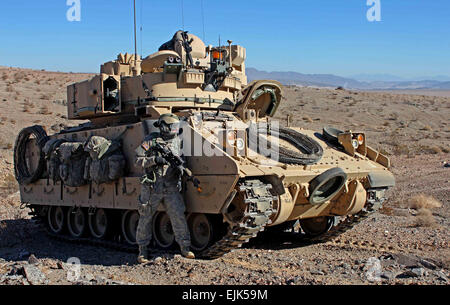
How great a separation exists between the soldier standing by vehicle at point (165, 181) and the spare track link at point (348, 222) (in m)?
3.23

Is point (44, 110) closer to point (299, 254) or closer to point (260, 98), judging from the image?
point (260, 98)

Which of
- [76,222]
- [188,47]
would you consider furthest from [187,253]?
[76,222]

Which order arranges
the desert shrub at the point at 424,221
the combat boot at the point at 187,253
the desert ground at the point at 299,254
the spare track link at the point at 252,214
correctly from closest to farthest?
the desert ground at the point at 299,254 → the spare track link at the point at 252,214 → the combat boot at the point at 187,253 → the desert shrub at the point at 424,221

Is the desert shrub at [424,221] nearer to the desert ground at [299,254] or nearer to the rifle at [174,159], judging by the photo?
the desert ground at [299,254]

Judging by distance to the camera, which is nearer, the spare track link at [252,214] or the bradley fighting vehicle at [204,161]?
the spare track link at [252,214]

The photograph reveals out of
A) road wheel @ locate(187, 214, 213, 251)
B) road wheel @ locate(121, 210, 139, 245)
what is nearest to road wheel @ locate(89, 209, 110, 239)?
road wheel @ locate(121, 210, 139, 245)

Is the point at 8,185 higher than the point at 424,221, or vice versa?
the point at 424,221

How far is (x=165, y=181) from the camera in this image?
8883mm

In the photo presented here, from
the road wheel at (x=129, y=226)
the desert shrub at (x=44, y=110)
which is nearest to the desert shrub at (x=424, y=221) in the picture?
the road wheel at (x=129, y=226)

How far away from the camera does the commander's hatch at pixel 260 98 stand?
11.0 meters

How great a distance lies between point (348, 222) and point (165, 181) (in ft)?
12.6

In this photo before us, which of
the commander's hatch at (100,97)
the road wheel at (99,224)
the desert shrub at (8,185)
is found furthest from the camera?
the desert shrub at (8,185)

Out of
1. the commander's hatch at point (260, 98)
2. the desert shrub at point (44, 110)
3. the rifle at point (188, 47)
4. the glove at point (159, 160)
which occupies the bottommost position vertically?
the glove at point (159, 160)
